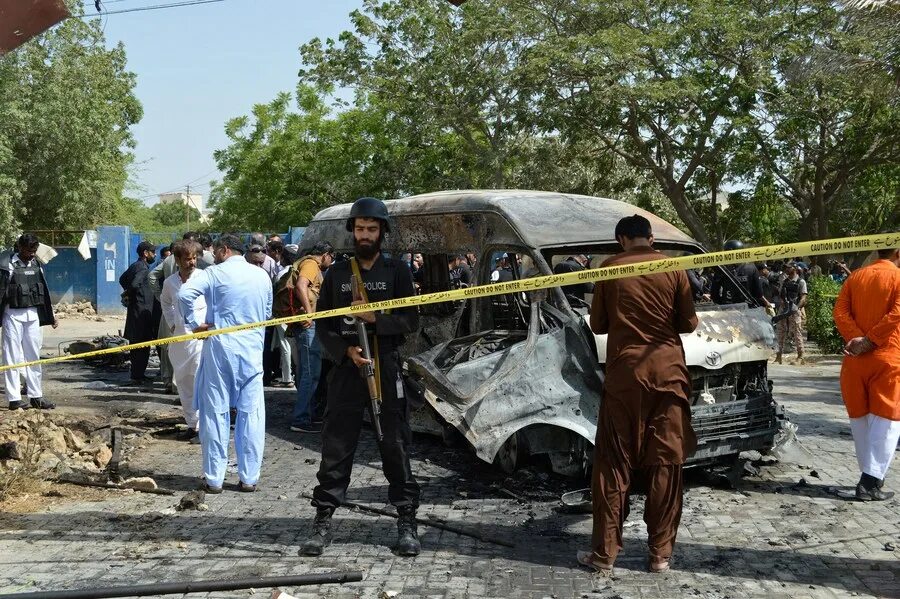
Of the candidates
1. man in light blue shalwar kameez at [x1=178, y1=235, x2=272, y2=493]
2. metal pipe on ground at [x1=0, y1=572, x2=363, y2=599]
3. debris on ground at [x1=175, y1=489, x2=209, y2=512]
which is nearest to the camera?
metal pipe on ground at [x1=0, y1=572, x2=363, y2=599]

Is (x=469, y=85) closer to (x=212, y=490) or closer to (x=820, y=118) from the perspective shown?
(x=820, y=118)

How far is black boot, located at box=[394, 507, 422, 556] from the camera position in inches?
220

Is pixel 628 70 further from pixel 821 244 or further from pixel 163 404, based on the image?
pixel 821 244

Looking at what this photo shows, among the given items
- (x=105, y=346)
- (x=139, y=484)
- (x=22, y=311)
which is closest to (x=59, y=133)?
(x=105, y=346)

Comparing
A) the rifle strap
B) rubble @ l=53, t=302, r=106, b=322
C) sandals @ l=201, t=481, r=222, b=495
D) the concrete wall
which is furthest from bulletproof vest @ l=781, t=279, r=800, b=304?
the concrete wall

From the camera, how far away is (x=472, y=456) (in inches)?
330

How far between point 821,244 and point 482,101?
21.9 m

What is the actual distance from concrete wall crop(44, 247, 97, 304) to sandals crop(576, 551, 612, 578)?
25.3 meters

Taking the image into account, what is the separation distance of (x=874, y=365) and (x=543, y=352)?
2380 millimetres

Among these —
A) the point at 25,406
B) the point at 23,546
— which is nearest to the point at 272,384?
the point at 25,406

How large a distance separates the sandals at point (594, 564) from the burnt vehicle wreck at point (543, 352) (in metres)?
1.13

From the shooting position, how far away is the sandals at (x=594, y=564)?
5.32m

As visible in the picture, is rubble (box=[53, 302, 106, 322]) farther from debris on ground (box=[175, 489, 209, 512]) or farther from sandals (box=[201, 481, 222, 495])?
debris on ground (box=[175, 489, 209, 512])

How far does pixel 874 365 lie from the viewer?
6852 millimetres
